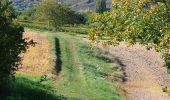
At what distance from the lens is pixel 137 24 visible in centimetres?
2362

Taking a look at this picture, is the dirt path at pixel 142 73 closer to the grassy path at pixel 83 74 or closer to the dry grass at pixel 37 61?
the grassy path at pixel 83 74

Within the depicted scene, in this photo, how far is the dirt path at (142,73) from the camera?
44.4 metres

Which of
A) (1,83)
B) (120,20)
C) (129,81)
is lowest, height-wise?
(129,81)

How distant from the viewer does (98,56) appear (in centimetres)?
6231

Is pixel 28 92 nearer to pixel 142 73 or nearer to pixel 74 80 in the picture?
pixel 74 80

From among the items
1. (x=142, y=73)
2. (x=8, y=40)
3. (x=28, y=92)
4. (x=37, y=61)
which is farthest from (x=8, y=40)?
(x=142, y=73)

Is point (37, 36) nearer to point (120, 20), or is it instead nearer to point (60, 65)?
point (60, 65)

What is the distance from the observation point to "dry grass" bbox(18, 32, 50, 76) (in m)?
45.6

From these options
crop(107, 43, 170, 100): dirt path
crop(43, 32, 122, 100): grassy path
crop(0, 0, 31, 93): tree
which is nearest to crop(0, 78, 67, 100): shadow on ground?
crop(0, 0, 31, 93): tree

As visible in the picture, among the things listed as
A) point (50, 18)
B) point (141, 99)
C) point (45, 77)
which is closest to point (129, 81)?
point (141, 99)

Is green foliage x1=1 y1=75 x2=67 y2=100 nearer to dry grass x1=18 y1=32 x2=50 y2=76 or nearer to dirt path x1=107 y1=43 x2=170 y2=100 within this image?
dry grass x1=18 y1=32 x2=50 y2=76

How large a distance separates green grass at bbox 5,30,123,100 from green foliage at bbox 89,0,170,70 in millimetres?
8044

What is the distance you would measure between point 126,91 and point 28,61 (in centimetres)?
1212

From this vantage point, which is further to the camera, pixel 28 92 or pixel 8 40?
pixel 28 92
